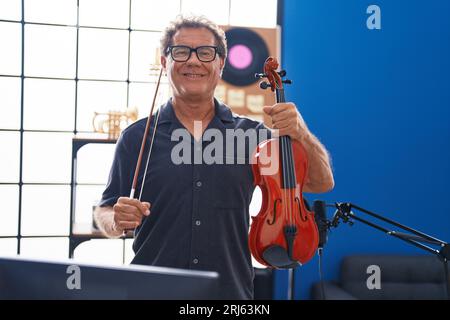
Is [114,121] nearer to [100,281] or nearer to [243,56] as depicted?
[243,56]

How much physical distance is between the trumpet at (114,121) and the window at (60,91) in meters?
0.23

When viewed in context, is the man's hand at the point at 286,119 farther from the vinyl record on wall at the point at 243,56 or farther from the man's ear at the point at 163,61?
the vinyl record on wall at the point at 243,56

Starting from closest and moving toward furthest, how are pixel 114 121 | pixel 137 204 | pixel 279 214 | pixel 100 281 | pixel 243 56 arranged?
pixel 100 281 < pixel 137 204 < pixel 279 214 < pixel 114 121 < pixel 243 56

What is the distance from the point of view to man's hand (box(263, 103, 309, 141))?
1229mm

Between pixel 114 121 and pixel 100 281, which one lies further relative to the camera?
pixel 114 121

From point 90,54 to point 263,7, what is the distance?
1.05m

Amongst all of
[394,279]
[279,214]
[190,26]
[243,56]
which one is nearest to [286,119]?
[279,214]

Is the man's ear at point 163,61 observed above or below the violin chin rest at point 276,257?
above

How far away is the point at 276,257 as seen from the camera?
51.6 inches

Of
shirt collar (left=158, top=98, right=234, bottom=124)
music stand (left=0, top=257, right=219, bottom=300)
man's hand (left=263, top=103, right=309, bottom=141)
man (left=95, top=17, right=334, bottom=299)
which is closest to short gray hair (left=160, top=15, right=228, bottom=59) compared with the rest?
man (left=95, top=17, right=334, bottom=299)

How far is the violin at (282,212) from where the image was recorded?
1.31 metres

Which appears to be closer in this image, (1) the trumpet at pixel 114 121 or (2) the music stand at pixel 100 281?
(2) the music stand at pixel 100 281

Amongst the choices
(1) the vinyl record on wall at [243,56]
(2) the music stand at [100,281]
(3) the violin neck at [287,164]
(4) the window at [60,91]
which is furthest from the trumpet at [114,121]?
(2) the music stand at [100,281]
